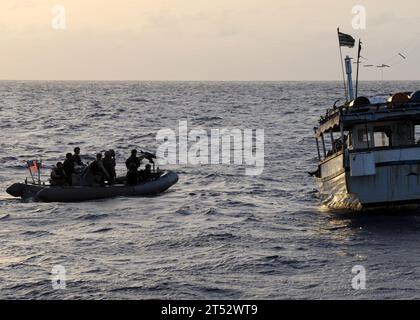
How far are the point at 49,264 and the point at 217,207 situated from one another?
1025 cm

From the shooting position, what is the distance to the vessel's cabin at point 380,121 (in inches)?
939

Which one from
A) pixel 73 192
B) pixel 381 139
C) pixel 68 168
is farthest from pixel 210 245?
pixel 68 168

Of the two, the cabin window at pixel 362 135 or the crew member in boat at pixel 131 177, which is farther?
the crew member in boat at pixel 131 177

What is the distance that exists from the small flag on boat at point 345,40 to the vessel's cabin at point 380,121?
12.1ft

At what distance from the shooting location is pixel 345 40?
2802 cm

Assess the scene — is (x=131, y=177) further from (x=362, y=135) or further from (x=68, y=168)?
(x=362, y=135)

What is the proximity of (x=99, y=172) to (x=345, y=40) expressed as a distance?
10.3m

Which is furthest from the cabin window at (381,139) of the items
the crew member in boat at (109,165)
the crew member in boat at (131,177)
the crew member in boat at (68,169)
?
the crew member in boat at (68,169)

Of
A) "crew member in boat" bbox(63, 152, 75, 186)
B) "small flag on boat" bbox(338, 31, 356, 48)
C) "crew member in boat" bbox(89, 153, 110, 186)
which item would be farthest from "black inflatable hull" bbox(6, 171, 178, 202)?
"small flag on boat" bbox(338, 31, 356, 48)

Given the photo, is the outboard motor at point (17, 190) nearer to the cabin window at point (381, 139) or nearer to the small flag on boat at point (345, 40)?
the small flag on boat at point (345, 40)

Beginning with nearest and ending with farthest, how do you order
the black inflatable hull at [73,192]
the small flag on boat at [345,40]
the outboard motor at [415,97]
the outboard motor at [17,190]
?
the outboard motor at [415,97], the small flag on boat at [345,40], the black inflatable hull at [73,192], the outboard motor at [17,190]

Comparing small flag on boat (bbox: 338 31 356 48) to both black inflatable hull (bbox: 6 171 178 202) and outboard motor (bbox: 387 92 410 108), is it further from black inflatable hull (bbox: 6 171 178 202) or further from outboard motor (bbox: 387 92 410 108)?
black inflatable hull (bbox: 6 171 178 202)

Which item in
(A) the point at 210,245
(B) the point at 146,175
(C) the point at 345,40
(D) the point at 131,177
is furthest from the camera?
(B) the point at 146,175
